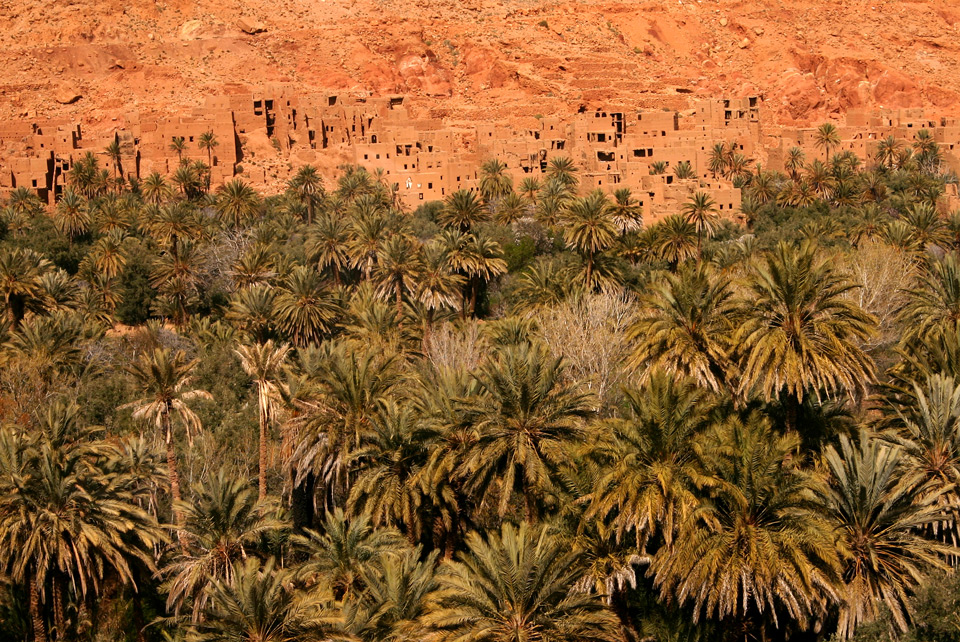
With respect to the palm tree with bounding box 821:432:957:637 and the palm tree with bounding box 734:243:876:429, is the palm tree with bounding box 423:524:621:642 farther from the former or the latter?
the palm tree with bounding box 734:243:876:429

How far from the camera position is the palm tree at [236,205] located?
2055 inches

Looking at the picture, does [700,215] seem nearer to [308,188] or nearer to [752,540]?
[308,188]

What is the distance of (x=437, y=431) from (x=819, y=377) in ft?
24.7

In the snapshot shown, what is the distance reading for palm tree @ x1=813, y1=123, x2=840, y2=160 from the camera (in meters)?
62.5

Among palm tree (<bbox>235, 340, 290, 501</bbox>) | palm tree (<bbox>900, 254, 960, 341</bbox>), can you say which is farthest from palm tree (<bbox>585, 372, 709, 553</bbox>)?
palm tree (<bbox>235, 340, 290, 501</bbox>)

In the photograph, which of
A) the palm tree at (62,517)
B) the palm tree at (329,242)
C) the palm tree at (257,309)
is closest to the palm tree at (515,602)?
the palm tree at (62,517)

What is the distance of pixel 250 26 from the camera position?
3199 inches

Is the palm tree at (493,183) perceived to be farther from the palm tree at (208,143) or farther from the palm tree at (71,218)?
the palm tree at (71,218)

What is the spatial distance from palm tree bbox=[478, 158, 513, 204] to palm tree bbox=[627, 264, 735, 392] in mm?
32632

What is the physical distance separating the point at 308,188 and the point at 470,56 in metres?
29.3

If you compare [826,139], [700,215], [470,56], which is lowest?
[826,139]

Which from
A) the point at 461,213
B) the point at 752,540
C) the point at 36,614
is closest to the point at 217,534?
the point at 36,614

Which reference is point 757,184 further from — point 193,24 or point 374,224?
point 193,24

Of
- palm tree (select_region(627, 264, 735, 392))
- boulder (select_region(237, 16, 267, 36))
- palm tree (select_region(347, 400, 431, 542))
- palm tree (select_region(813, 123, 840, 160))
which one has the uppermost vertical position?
boulder (select_region(237, 16, 267, 36))
